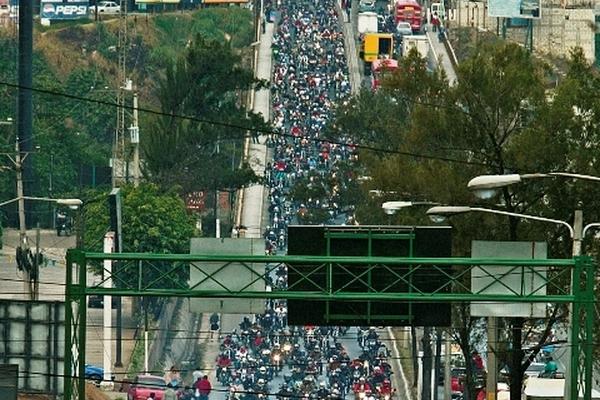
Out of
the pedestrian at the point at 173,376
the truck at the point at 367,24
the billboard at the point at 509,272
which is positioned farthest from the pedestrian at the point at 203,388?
the truck at the point at 367,24

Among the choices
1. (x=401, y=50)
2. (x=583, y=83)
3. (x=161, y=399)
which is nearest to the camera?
(x=583, y=83)

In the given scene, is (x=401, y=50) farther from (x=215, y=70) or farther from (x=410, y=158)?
Answer: (x=410, y=158)

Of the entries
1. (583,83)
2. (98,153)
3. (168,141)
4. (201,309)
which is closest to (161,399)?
(583,83)

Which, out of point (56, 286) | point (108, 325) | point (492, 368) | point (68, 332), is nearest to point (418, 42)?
point (56, 286)

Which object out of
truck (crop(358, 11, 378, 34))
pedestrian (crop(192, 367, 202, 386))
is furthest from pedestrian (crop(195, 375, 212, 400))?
truck (crop(358, 11, 378, 34))

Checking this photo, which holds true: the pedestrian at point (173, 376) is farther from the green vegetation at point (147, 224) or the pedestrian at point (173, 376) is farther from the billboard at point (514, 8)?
the billboard at point (514, 8)

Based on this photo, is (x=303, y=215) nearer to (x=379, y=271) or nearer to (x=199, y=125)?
(x=199, y=125)

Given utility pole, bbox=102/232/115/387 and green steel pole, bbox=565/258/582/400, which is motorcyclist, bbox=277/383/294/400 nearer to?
utility pole, bbox=102/232/115/387
